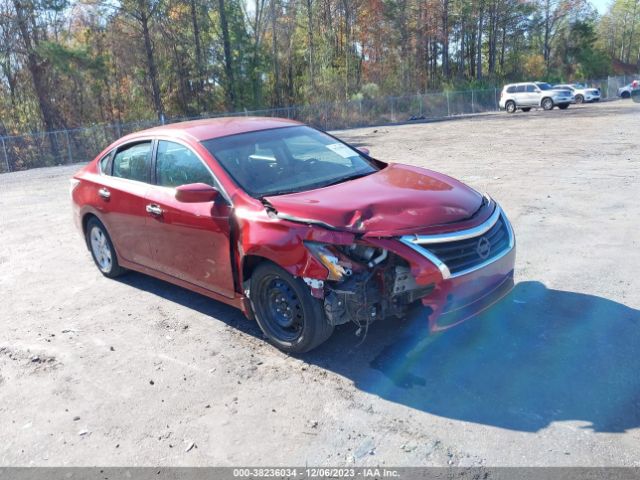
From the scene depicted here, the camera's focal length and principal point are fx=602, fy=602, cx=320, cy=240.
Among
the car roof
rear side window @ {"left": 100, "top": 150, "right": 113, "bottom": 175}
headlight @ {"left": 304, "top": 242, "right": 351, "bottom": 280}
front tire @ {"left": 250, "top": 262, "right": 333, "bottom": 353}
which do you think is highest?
the car roof

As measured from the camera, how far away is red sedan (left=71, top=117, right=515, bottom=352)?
4047 millimetres

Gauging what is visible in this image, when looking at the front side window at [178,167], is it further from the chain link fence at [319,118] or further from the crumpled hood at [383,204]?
the chain link fence at [319,118]

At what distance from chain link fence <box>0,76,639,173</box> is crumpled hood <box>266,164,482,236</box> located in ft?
76.6

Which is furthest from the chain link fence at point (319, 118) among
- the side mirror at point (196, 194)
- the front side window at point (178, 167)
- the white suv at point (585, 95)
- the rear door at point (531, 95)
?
the side mirror at point (196, 194)

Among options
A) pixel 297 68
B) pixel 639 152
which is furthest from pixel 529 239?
pixel 297 68

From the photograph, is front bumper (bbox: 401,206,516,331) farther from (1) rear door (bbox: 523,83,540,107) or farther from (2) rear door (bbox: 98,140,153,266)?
(1) rear door (bbox: 523,83,540,107)

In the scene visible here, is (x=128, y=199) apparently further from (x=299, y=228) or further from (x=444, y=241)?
(x=444, y=241)

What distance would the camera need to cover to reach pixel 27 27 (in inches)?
1115

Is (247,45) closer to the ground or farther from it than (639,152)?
farther from it

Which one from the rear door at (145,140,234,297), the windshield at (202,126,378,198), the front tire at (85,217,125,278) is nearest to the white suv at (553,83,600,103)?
the windshield at (202,126,378,198)

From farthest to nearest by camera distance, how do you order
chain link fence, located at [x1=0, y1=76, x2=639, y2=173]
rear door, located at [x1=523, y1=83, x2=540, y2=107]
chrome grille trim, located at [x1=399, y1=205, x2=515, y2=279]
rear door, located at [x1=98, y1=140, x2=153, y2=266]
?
rear door, located at [x1=523, y1=83, x2=540, y2=107]
chain link fence, located at [x1=0, y1=76, x2=639, y2=173]
rear door, located at [x1=98, y1=140, x2=153, y2=266]
chrome grille trim, located at [x1=399, y1=205, x2=515, y2=279]

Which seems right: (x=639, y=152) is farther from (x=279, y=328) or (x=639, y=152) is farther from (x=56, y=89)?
(x=56, y=89)

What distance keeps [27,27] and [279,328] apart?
2933 cm

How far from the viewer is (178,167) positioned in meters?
5.34
